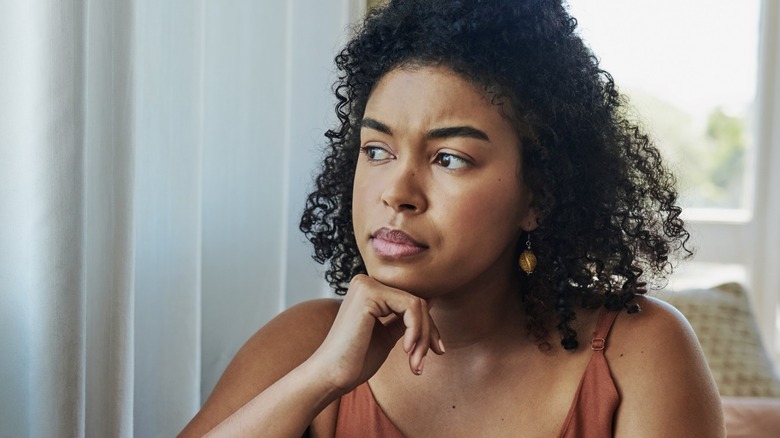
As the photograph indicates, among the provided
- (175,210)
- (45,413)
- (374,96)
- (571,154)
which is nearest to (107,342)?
(45,413)

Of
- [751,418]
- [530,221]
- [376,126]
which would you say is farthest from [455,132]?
[751,418]

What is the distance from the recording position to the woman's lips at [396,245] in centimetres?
135

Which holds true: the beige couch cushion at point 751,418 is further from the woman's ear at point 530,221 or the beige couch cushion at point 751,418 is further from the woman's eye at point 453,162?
the woman's eye at point 453,162

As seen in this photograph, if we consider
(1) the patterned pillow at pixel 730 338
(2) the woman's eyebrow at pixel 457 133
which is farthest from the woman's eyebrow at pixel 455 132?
(1) the patterned pillow at pixel 730 338

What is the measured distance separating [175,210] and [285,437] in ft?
1.62

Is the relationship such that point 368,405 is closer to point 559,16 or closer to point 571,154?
point 571,154

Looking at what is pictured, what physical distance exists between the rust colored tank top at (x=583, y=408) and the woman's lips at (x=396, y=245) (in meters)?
0.35

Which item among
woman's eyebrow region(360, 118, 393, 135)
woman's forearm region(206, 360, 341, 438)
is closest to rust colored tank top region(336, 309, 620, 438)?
woman's forearm region(206, 360, 341, 438)

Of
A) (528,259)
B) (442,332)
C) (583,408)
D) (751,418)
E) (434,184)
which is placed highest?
(434,184)

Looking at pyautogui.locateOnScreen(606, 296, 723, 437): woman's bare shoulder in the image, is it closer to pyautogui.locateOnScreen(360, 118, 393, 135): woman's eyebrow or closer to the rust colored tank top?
the rust colored tank top

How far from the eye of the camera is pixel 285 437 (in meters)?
1.38

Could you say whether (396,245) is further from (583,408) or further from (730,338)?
(730,338)

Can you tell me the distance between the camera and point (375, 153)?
57.1 inches

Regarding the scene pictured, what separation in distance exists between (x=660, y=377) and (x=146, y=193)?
901mm
